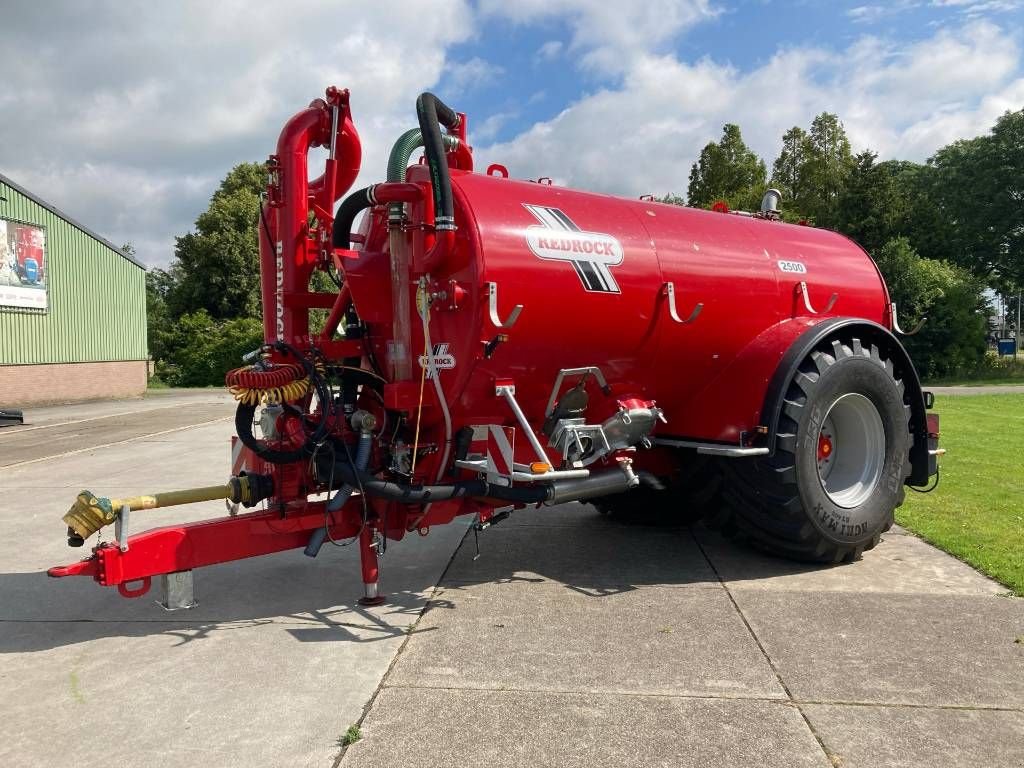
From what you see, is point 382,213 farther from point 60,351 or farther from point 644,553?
point 60,351

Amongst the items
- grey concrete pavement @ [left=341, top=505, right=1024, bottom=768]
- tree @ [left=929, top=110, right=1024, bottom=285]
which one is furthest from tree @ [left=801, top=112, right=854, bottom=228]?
grey concrete pavement @ [left=341, top=505, right=1024, bottom=768]

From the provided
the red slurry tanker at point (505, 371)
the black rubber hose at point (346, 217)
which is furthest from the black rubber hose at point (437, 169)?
the black rubber hose at point (346, 217)

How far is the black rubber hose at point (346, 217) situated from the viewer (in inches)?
188

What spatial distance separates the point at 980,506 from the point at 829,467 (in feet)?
7.66

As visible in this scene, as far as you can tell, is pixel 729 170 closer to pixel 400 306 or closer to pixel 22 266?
pixel 22 266

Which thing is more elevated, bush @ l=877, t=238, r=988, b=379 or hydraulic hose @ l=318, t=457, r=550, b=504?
bush @ l=877, t=238, r=988, b=379

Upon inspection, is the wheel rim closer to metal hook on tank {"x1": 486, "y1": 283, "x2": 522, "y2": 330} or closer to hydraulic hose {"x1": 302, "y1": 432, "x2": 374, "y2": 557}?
metal hook on tank {"x1": 486, "y1": 283, "x2": 522, "y2": 330}

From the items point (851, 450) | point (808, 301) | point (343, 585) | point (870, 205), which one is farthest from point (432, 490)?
point (870, 205)

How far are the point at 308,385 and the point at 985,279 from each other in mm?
39318

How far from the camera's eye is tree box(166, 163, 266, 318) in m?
37.2

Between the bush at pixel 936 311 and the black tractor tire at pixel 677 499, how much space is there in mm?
26117

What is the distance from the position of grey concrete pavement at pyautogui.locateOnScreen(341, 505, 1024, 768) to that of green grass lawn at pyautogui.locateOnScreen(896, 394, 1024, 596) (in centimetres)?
25

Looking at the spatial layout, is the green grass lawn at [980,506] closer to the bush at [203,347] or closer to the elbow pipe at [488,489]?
the elbow pipe at [488,489]

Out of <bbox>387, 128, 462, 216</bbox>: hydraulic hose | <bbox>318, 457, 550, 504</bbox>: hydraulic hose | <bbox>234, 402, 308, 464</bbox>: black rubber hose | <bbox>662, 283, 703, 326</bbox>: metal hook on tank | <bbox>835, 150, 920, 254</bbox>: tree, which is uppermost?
<bbox>835, 150, 920, 254</bbox>: tree
